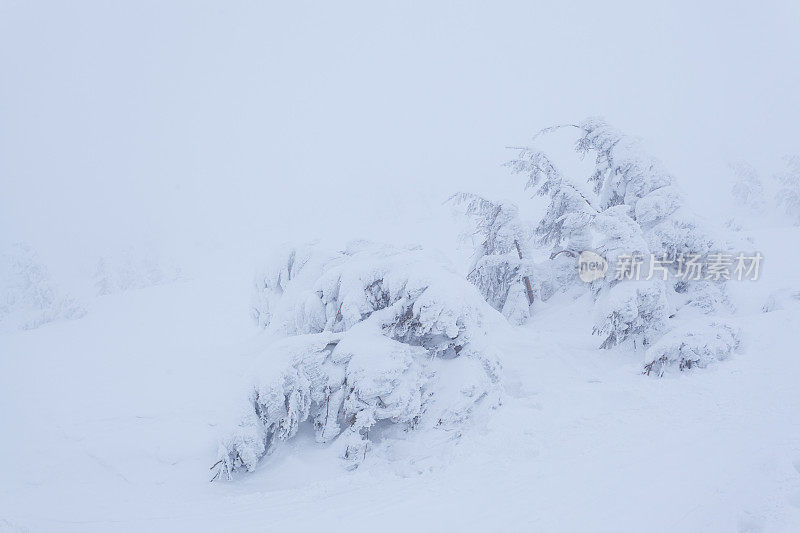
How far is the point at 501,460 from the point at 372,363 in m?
2.36

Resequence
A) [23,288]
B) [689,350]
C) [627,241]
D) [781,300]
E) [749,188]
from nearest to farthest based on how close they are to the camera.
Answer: [689,350]
[627,241]
[781,300]
[23,288]
[749,188]

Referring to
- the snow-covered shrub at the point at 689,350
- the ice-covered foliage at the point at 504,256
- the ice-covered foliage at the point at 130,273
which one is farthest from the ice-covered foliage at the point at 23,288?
the snow-covered shrub at the point at 689,350

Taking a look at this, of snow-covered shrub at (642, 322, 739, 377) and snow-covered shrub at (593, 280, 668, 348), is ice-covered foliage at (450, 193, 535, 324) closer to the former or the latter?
snow-covered shrub at (593, 280, 668, 348)

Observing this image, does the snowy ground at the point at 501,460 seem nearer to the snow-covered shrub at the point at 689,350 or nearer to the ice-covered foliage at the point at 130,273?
the snow-covered shrub at the point at 689,350

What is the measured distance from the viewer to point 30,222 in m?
97.6

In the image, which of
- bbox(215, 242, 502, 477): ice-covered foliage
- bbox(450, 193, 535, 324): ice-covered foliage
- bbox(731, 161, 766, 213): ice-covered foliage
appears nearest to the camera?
bbox(215, 242, 502, 477): ice-covered foliage

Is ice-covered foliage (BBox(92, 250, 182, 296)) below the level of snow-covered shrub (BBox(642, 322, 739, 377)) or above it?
below

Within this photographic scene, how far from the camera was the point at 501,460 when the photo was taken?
5961 mm

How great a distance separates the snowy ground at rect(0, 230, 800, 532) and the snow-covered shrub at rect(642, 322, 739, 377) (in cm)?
32

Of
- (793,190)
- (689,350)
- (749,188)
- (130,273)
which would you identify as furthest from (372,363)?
(749,188)

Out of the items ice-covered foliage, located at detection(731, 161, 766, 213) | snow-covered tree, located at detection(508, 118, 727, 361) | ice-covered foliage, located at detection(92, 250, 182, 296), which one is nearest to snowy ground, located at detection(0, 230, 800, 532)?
snow-covered tree, located at detection(508, 118, 727, 361)

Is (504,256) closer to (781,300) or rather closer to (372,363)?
(372,363)

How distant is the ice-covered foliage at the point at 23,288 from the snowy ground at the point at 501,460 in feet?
114

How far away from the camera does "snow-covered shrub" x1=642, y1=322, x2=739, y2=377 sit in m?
7.95
